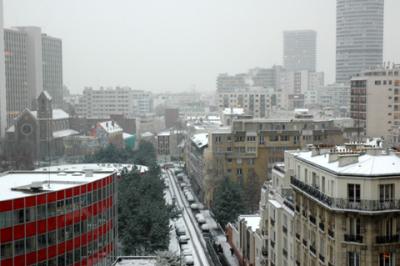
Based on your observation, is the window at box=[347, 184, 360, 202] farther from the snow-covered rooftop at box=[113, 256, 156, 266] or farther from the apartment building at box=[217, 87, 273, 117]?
the apartment building at box=[217, 87, 273, 117]

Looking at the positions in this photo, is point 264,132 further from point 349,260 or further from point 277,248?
point 349,260

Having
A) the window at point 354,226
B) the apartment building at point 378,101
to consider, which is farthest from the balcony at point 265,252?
the apartment building at point 378,101

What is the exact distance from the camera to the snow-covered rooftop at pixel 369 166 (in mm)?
26116

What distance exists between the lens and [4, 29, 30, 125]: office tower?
168875mm

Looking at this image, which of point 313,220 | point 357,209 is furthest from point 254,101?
point 357,209

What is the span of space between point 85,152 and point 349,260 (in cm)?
10352

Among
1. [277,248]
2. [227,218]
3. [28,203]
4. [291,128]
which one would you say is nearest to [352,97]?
[291,128]

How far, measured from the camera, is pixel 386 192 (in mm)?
25875

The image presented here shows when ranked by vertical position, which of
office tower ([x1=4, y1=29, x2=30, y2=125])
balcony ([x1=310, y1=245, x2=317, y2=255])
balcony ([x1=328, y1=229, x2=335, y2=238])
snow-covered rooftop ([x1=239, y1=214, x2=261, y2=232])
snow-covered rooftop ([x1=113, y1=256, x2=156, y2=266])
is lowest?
snow-covered rooftop ([x1=113, y1=256, x2=156, y2=266])

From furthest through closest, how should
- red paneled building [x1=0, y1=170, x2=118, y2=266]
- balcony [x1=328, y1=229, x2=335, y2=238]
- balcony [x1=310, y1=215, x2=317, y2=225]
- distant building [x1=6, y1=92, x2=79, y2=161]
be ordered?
1. distant building [x1=6, y1=92, x2=79, y2=161]
2. red paneled building [x1=0, y1=170, x2=118, y2=266]
3. balcony [x1=310, y1=215, x2=317, y2=225]
4. balcony [x1=328, y1=229, x2=335, y2=238]

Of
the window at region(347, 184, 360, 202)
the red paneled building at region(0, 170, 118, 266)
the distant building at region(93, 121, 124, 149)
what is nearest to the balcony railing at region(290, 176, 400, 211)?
the window at region(347, 184, 360, 202)

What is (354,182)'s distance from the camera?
25891 mm

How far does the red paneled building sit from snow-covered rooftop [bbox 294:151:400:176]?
48.1ft

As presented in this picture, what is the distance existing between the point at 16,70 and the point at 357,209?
15853cm
